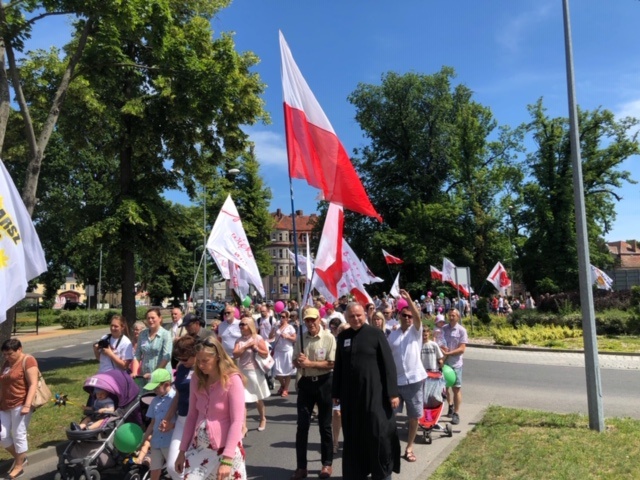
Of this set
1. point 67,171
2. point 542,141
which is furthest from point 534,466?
point 67,171

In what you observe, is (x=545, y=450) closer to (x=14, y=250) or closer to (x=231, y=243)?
(x=14, y=250)

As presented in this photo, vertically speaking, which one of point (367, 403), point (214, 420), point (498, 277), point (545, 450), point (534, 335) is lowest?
point (534, 335)

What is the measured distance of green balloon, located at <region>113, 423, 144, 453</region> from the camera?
5.30 m

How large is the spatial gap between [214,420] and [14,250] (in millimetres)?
2635

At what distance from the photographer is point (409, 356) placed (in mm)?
6566

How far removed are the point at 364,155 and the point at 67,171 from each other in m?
27.7

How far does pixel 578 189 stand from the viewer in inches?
298

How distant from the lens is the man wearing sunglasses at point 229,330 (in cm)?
937

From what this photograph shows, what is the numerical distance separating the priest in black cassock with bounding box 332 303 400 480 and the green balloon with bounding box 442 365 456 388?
2883 millimetres

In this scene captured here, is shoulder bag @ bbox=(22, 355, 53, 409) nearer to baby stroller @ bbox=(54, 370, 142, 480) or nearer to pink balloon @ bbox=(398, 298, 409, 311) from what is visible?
baby stroller @ bbox=(54, 370, 142, 480)

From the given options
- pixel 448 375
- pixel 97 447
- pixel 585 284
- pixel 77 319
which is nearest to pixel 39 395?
pixel 97 447

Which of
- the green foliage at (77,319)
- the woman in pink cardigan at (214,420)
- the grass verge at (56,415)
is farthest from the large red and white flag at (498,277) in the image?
the green foliage at (77,319)

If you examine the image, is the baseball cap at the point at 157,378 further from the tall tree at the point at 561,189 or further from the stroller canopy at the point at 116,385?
the tall tree at the point at 561,189

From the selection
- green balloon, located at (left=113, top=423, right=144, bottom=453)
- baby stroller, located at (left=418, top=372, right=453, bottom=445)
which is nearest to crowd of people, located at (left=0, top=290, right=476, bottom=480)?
green balloon, located at (left=113, top=423, right=144, bottom=453)
